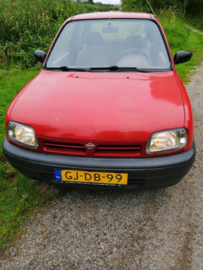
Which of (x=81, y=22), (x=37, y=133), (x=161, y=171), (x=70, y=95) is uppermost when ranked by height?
(x=81, y=22)

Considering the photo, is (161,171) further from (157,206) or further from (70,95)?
(70,95)

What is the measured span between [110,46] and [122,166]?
1.59 m

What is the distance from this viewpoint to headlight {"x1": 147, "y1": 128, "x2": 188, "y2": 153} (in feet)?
5.46

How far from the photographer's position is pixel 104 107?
69.7 inches

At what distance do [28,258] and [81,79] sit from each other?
156cm

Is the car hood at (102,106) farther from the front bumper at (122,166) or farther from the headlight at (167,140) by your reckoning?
the front bumper at (122,166)

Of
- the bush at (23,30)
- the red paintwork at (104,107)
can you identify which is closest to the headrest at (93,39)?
the red paintwork at (104,107)

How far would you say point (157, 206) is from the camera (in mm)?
2127

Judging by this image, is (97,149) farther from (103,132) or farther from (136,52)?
(136,52)

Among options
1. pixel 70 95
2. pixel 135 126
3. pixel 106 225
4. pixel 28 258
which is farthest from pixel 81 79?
pixel 28 258

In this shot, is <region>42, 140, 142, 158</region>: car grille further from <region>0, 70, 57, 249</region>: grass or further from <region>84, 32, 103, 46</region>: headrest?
<region>84, 32, 103, 46</region>: headrest

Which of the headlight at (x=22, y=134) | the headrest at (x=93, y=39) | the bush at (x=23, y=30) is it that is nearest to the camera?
the headlight at (x=22, y=134)

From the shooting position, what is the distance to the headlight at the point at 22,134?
1762 mm

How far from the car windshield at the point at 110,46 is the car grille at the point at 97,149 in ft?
3.39
